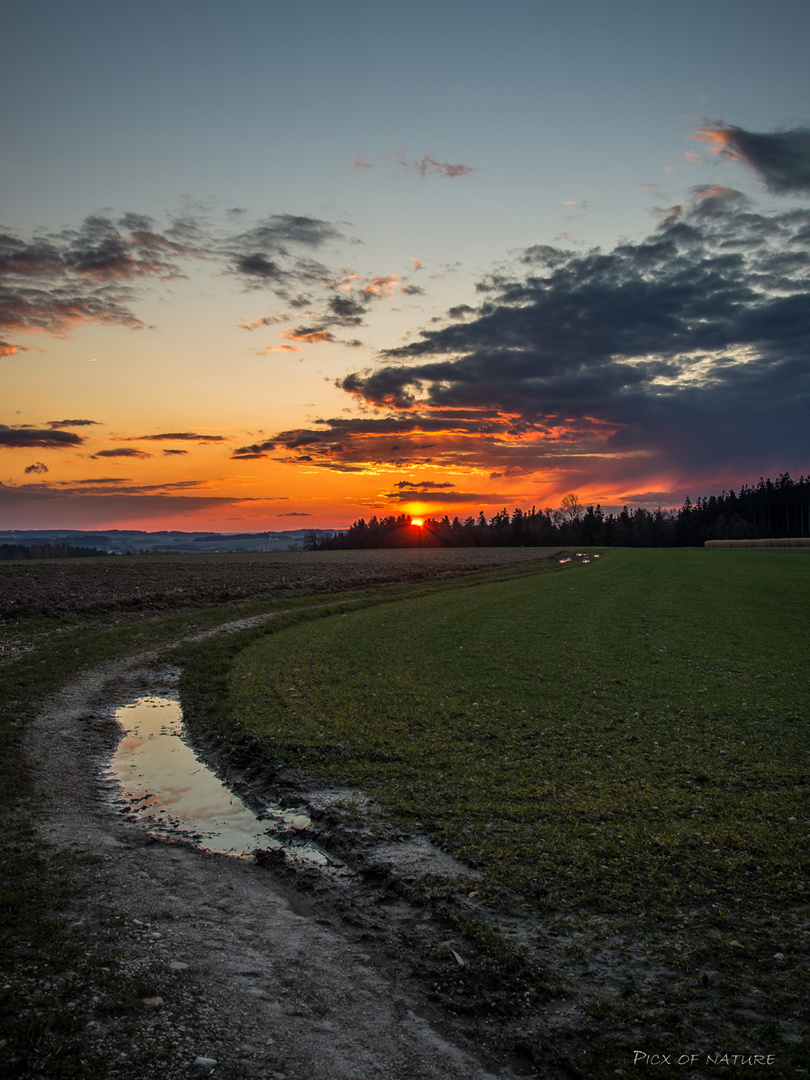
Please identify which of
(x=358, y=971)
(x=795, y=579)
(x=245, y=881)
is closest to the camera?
(x=358, y=971)

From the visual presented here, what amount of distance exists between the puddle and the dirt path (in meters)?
0.58

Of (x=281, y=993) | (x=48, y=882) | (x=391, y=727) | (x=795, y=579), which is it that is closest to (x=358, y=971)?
(x=281, y=993)

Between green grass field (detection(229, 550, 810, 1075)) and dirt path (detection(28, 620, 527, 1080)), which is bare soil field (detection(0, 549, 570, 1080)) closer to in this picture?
dirt path (detection(28, 620, 527, 1080))

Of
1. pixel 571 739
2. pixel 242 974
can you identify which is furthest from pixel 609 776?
pixel 242 974

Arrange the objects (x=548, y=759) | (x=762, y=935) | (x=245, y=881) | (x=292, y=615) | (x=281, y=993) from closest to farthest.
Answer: (x=281, y=993) < (x=762, y=935) < (x=245, y=881) < (x=548, y=759) < (x=292, y=615)

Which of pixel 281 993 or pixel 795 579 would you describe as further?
pixel 795 579

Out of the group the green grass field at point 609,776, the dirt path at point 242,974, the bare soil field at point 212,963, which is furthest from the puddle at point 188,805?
the green grass field at point 609,776

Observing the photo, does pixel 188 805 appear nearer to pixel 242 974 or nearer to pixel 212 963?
pixel 212 963

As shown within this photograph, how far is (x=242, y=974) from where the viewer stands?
5.71 m

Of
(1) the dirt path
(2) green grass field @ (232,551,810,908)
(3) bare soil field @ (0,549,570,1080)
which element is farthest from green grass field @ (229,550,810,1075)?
(1) the dirt path

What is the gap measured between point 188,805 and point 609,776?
691 cm

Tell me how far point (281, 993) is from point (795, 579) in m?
59.1

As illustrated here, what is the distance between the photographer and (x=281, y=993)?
547cm

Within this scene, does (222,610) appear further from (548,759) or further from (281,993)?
(281,993)
